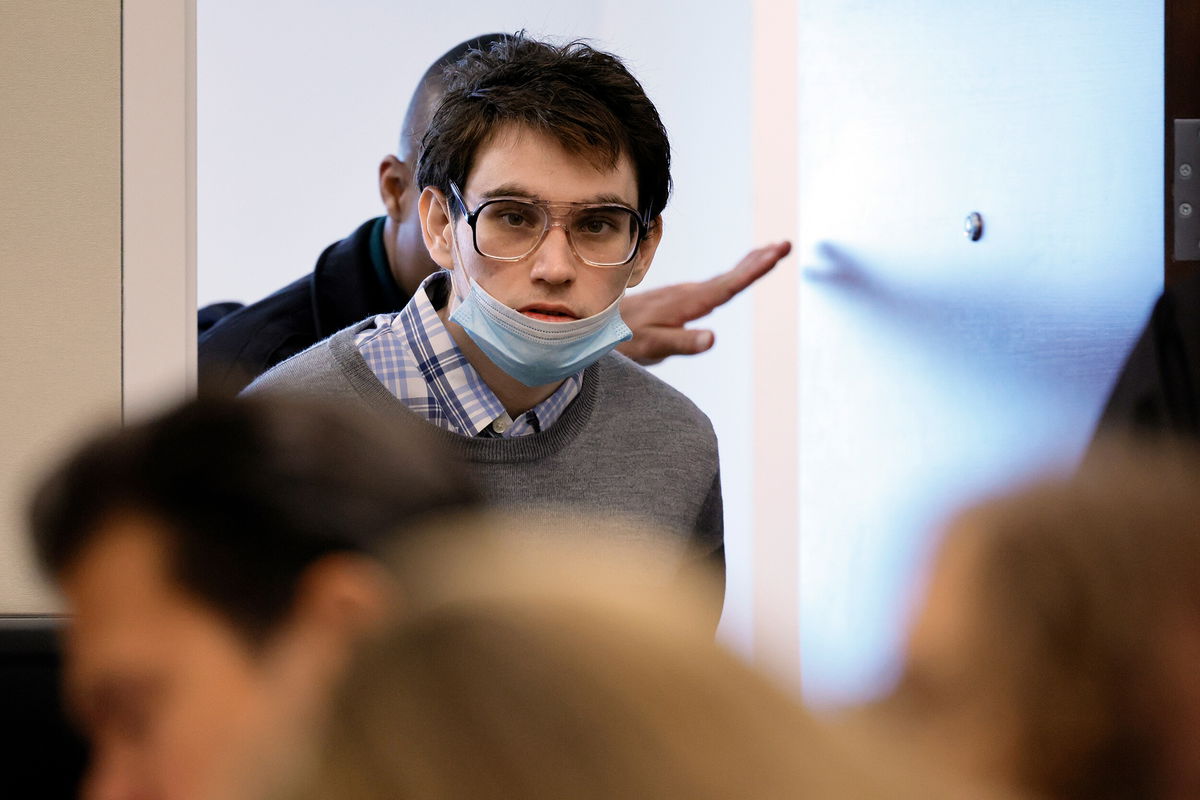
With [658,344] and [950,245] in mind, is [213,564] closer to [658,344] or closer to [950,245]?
[658,344]

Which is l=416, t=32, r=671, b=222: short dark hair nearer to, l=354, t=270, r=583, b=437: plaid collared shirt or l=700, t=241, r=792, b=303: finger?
l=354, t=270, r=583, b=437: plaid collared shirt

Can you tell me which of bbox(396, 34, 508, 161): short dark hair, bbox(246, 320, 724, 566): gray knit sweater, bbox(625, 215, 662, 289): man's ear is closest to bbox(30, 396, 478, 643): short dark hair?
bbox(246, 320, 724, 566): gray knit sweater

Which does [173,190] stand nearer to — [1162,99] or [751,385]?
[1162,99]

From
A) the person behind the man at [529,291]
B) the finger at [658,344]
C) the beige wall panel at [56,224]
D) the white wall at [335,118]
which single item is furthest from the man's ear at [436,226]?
the white wall at [335,118]

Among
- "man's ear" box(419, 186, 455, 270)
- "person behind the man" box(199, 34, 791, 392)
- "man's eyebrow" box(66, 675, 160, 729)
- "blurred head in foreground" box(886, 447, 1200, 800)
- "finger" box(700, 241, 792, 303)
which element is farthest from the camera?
"finger" box(700, 241, 792, 303)

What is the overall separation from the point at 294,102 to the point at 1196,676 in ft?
11.4

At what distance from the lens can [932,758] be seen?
42 centimetres

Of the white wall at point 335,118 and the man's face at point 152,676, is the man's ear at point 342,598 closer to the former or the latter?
the man's face at point 152,676

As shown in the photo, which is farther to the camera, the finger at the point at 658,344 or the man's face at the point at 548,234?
the finger at the point at 658,344

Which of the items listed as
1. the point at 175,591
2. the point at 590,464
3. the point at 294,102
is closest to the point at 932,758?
the point at 175,591

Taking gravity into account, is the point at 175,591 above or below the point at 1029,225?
below

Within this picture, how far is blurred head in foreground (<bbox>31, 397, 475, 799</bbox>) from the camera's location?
0.50 m

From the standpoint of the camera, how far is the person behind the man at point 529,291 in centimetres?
134

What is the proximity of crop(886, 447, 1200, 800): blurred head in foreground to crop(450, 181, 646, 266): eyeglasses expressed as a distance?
92 centimetres
